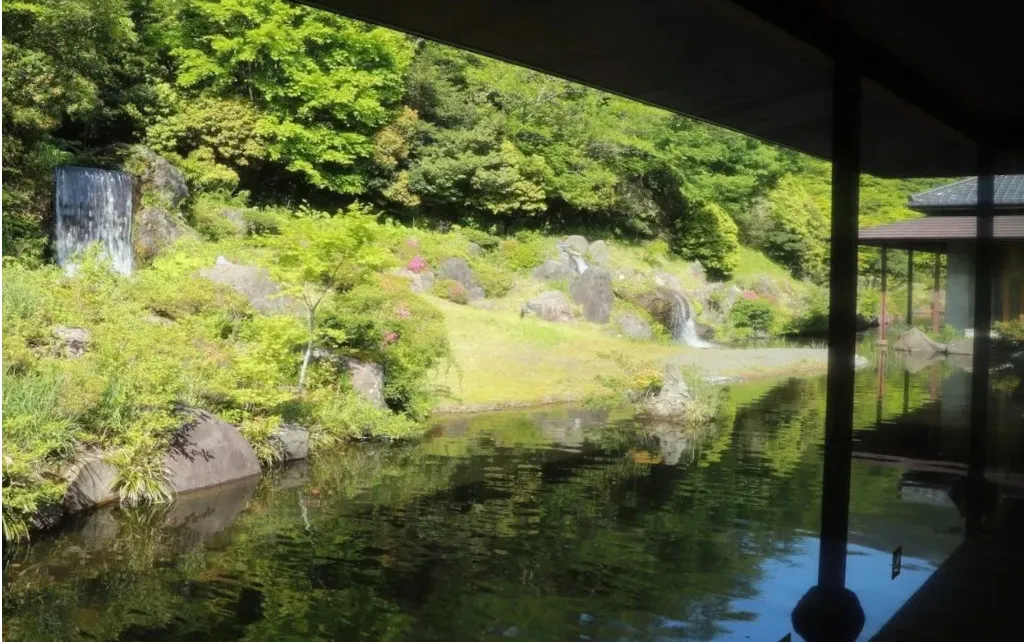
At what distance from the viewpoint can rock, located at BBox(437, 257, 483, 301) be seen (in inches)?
659

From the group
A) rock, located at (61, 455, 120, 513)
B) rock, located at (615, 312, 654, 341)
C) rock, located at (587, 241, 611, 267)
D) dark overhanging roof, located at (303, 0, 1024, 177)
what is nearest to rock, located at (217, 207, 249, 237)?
rock, located at (615, 312, 654, 341)

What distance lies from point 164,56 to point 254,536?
48.5ft

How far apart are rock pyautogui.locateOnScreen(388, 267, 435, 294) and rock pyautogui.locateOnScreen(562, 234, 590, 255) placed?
16.4 feet

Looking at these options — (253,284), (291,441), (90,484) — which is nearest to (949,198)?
(253,284)

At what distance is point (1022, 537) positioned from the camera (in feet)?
16.3

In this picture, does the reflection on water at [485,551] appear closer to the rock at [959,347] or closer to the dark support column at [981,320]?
the dark support column at [981,320]

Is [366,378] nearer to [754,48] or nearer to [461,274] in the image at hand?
[754,48]

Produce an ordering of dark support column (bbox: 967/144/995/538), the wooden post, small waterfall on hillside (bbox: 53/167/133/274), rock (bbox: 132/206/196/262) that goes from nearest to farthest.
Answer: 1. dark support column (bbox: 967/144/995/538)
2. small waterfall on hillside (bbox: 53/167/133/274)
3. rock (bbox: 132/206/196/262)
4. the wooden post

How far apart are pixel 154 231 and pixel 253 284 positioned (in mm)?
2885

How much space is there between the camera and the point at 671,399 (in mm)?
10266

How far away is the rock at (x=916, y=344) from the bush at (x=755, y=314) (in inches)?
133

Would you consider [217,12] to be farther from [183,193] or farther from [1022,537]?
[1022,537]

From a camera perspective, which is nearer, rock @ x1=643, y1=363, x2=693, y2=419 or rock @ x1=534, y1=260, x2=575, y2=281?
rock @ x1=643, y1=363, x2=693, y2=419

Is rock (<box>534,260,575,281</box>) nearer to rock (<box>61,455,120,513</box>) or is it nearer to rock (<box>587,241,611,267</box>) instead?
rock (<box>587,241,611,267</box>)
